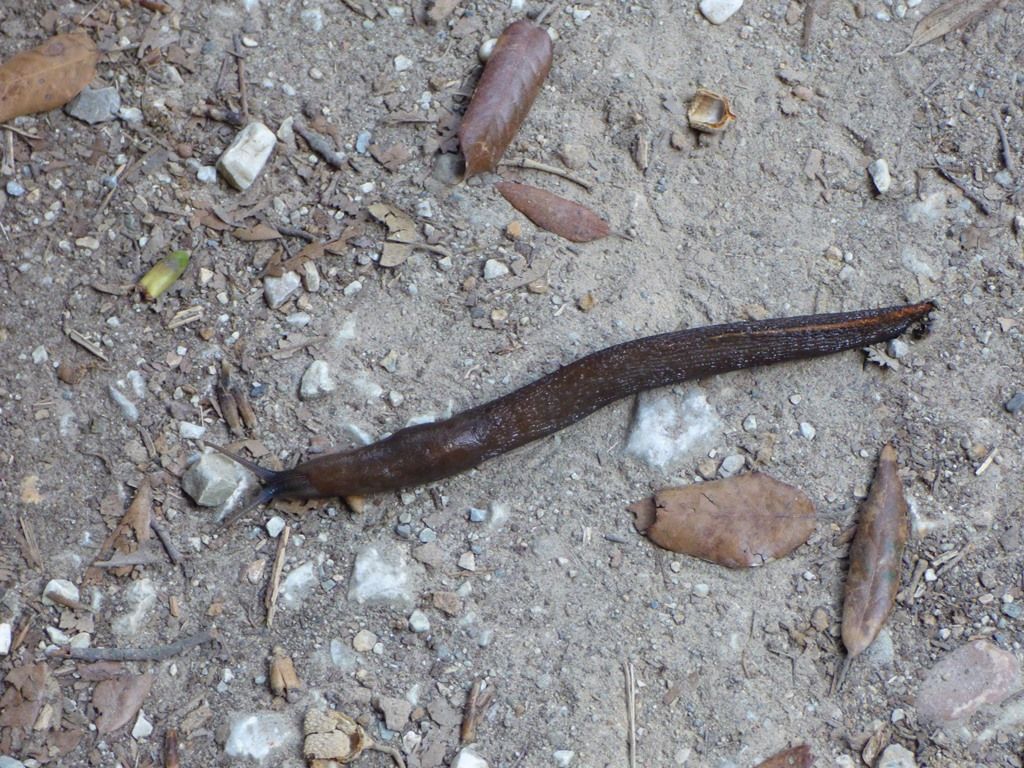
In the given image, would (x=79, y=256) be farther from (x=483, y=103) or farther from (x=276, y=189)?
(x=483, y=103)

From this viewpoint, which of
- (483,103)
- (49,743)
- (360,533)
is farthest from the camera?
(483,103)

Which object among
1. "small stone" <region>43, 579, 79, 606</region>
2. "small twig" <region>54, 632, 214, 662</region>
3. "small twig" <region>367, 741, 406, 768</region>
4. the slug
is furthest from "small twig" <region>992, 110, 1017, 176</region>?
"small stone" <region>43, 579, 79, 606</region>

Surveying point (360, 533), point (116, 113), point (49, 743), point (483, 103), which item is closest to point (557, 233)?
point (483, 103)

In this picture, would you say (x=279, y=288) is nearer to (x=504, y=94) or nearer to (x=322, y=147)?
(x=322, y=147)

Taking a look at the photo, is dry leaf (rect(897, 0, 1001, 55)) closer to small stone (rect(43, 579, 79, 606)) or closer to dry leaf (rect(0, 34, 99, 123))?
dry leaf (rect(0, 34, 99, 123))

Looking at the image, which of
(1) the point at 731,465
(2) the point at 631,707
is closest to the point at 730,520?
(1) the point at 731,465
